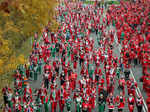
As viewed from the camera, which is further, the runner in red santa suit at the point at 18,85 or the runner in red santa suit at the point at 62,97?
the runner in red santa suit at the point at 18,85

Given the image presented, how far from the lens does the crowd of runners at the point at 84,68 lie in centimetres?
1473

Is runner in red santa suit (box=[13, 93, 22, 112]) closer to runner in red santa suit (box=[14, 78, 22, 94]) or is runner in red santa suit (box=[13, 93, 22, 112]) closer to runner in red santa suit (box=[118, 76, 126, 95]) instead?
runner in red santa suit (box=[14, 78, 22, 94])

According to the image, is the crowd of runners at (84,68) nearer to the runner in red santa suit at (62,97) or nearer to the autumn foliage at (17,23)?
the runner in red santa suit at (62,97)

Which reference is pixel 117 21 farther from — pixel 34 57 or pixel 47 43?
pixel 34 57

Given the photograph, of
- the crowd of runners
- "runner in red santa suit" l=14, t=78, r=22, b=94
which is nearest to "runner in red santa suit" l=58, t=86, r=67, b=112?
the crowd of runners

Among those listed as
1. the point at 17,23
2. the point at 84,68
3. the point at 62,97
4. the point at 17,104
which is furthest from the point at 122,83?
the point at 17,23

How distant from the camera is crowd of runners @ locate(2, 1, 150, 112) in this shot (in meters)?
14.7

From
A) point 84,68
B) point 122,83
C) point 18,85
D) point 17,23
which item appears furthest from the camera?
point 84,68

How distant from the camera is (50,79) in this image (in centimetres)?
1784

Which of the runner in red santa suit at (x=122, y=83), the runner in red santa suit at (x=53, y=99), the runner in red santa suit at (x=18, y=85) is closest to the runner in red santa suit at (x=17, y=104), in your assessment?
the runner in red santa suit at (x=18, y=85)

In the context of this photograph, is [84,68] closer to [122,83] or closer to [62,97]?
[122,83]

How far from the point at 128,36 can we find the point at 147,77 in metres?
8.56

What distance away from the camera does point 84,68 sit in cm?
1917

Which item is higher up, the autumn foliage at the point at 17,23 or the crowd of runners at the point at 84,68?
the autumn foliage at the point at 17,23
